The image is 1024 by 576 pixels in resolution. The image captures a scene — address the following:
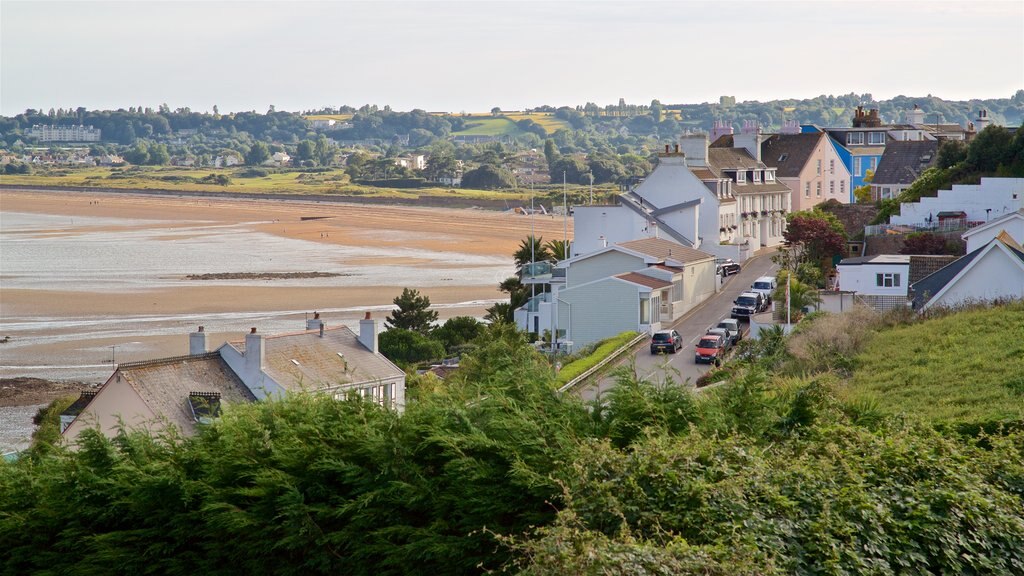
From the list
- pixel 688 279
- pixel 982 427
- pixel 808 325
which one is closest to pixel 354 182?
pixel 688 279

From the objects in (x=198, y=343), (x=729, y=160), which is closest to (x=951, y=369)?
(x=198, y=343)

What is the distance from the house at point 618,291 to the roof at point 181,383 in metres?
15.2

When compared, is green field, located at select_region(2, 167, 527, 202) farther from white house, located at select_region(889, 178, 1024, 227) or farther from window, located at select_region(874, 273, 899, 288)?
window, located at select_region(874, 273, 899, 288)

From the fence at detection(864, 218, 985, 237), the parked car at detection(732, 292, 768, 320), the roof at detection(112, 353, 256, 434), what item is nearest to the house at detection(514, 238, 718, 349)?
the parked car at detection(732, 292, 768, 320)

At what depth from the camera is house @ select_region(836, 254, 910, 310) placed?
101 ft

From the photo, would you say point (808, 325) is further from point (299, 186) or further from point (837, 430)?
point (299, 186)

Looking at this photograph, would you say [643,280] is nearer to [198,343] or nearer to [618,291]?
[618,291]

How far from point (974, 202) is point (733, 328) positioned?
10887 millimetres

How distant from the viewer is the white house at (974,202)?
3697 cm

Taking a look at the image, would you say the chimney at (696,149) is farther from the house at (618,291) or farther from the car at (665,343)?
the car at (665,343)

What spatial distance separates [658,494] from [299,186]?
14846 centimetres

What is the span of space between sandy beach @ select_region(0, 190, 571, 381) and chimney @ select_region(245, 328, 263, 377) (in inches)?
729

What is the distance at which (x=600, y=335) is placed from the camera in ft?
116

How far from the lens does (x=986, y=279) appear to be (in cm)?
2564
